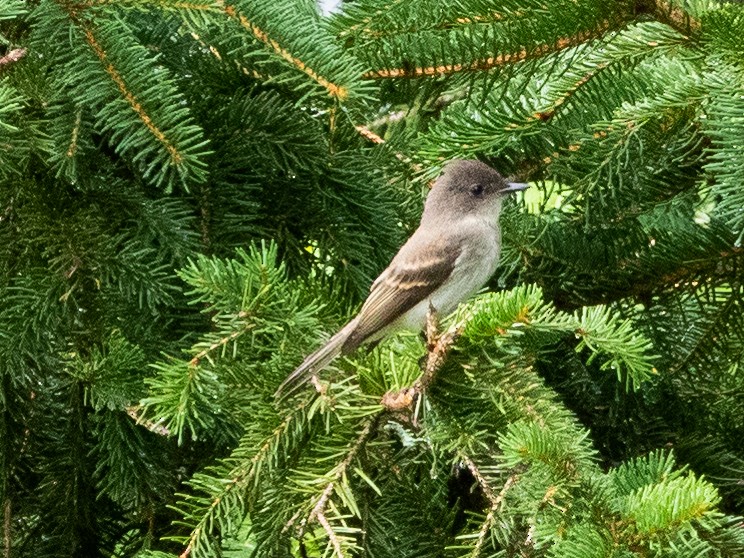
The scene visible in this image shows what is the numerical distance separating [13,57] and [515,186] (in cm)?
158

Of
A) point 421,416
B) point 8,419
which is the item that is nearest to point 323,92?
point 421,416

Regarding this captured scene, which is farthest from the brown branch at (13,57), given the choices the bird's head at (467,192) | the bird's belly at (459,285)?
the bird's head at (467,192)

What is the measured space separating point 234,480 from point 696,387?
1.58 m

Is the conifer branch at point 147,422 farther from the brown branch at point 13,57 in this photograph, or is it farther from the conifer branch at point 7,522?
the brown branch at point 13,57

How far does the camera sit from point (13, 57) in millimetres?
2826

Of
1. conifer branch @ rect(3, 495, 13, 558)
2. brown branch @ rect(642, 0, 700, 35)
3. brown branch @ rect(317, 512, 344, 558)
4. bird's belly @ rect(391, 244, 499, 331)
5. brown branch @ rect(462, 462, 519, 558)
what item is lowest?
conifer branch @ rect(3, 495, 13, 558)

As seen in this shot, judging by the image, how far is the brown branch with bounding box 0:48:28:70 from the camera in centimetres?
283

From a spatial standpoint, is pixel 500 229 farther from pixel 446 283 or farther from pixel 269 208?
pixel 269 208

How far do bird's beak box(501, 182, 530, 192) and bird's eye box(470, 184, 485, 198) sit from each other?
0.44 ft

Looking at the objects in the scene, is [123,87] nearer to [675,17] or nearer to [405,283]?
[405,283]

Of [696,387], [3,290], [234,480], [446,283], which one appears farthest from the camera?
[446,283]

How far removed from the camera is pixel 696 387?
337cm

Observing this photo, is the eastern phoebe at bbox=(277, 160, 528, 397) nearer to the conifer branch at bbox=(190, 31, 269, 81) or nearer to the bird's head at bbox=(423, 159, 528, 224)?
the bird's head at bbox=(423, 159, 528, 224)

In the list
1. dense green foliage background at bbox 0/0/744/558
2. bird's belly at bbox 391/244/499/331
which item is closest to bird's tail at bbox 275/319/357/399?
dense green foliage background at bbox 0/0/744/558
